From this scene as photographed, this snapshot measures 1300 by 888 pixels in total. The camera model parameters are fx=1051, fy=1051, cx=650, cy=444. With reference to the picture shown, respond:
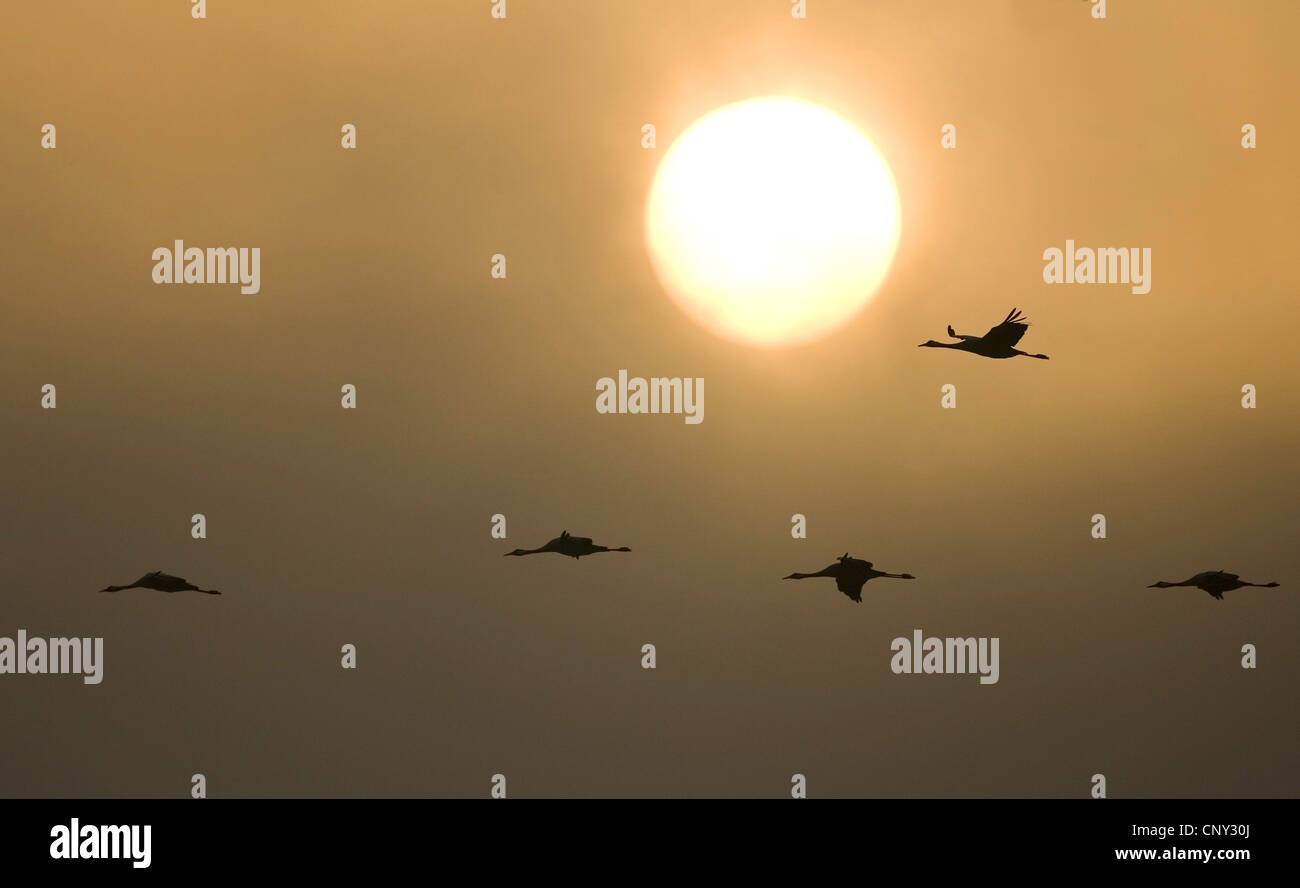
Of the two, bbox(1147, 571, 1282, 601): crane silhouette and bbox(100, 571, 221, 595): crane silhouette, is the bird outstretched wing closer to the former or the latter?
bbox(1147, 571, 1282, 601): crane silhouette

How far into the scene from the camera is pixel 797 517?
2719 centimetres

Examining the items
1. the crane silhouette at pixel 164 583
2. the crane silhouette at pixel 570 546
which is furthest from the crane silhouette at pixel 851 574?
the crane silhouette at pixel 164 583

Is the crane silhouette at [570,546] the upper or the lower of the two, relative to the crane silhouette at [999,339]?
lower

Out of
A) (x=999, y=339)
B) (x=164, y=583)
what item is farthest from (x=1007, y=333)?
(x=164, y=583)

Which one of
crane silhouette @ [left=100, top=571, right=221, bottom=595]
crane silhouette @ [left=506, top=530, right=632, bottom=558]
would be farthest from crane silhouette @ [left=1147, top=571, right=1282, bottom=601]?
crane silhouette @ [left=100, top=571, right=221, bottom=595]

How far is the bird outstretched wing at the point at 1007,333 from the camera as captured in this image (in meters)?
19.5

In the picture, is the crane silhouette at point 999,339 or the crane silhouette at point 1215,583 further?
the crane silhouette at point 1215,583

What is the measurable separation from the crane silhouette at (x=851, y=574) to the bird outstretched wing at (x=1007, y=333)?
21.3ft

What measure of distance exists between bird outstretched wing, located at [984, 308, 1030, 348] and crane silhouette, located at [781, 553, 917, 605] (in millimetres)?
6496

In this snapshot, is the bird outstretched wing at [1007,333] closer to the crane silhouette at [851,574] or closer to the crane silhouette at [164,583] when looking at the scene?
the crane silhouette at [851,574]

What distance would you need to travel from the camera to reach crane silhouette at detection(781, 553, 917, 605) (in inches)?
958

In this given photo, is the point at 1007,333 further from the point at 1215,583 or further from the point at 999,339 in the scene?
the point at 1215,583

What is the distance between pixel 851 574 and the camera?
80.2ft

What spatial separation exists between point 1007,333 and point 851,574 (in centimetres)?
726
